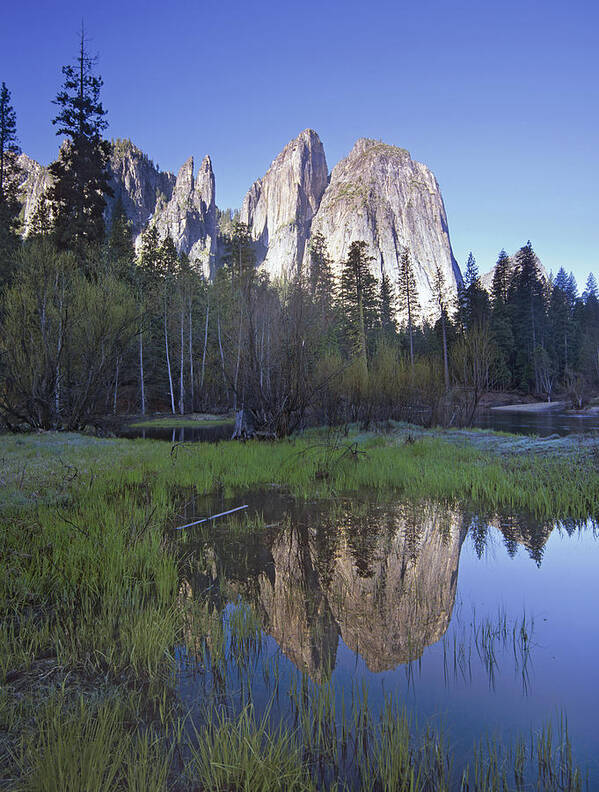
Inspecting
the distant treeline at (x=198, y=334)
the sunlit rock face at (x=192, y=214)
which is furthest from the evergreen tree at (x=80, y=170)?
the sunlit rock face at (x=192, y=214)

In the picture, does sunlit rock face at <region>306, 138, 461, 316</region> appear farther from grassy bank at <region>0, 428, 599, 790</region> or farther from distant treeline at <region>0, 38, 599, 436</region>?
grassy bank at <region>0, 428, 599, 790</region>

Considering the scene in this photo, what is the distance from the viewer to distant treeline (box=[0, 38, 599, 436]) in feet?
41.3

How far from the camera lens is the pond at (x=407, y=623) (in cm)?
215

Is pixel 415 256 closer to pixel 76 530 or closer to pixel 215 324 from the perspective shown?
pixel 215 324

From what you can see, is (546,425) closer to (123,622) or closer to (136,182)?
(123,622)

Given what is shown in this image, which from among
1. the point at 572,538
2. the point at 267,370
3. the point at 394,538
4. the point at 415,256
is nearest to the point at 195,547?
the point at 394,538

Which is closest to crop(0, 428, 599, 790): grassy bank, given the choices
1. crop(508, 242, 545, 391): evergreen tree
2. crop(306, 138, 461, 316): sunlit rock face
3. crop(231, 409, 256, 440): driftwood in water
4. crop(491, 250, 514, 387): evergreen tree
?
crop(231, 409, 256, 440): driftwood in water

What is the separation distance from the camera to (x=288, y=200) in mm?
126438

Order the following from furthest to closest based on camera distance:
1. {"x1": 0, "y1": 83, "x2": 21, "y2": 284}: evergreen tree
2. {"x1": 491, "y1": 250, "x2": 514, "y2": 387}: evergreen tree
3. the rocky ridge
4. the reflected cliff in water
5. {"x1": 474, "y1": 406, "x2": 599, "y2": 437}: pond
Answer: the rocky ridge → {"x1": 491, "y1": 250, "x2": 514, "y2": 387}: evergreen tree → {"x1": 0, "y1": 83, "x2": 21, "y2": 284}: evergreen tree → {"x1": 474, "y1": 406, "x2": 599, "y2": 437}: pond → the reflected cliff in water

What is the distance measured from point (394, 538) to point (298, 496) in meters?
2.28

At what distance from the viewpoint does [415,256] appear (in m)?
118

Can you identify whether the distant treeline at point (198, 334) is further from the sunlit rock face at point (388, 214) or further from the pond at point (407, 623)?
the sunlit rock face at point (388, 214)

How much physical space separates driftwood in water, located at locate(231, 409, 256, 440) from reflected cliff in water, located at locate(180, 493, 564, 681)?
646 centimetres

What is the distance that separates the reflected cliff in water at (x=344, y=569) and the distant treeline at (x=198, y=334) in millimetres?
6616
